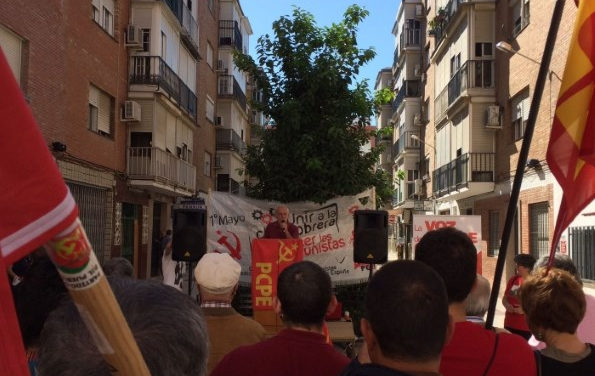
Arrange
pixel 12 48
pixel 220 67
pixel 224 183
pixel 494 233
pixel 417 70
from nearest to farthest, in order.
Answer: pixel 12 48 < pixel 494 233 < pixel 220 67 < pixel 224 183 < pixel 417 70

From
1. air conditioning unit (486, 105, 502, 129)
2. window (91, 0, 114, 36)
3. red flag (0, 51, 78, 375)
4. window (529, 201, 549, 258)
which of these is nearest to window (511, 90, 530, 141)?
air conditioning unit (486, 105, 502, 129)

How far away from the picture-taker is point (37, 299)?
164 cm

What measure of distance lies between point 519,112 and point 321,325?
19674 millimetres

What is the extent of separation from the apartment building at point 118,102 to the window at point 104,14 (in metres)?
0.04

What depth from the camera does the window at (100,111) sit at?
18844 millimetres

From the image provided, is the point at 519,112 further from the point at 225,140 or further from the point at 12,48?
the point at 225,140

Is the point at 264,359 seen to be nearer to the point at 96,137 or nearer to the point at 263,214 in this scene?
the point at 263,214

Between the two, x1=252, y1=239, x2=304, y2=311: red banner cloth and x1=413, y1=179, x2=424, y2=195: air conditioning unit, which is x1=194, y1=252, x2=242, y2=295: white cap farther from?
x1=413, y1=179, x2=424, y2=195: air conditioning unit

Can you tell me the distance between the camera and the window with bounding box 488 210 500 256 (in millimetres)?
23055

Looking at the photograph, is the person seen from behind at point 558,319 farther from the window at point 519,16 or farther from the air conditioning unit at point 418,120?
the air conditioning unit at point 418,120

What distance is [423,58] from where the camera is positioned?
3762 centimetres

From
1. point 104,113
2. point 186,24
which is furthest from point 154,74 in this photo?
point 186,24

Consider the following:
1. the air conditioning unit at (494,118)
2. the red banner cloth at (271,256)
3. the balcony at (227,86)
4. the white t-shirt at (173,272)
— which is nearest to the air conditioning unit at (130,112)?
the white t-shirt at (173,272)

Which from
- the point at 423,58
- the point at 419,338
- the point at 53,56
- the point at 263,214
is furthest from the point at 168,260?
the point at 423,58
